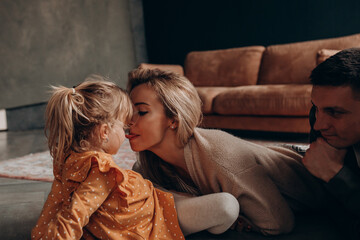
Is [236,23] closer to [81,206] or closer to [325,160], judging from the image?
[325,160]

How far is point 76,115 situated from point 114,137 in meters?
0.14

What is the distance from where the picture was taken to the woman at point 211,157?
44.1 inches

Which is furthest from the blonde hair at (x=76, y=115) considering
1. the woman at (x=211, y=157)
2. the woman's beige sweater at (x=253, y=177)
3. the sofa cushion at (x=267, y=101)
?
the sofa cushion at (x=267, y=101)

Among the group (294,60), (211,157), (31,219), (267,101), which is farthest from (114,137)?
(294,60)

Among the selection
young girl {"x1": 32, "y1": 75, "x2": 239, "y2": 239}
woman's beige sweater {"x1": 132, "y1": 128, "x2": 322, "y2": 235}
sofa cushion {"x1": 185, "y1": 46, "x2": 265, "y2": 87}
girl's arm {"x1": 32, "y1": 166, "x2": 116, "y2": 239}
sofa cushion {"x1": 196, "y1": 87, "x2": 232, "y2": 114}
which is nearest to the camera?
girl's arm {"x1": 32, "y1": 166, "x2": 116, "y2": 239}

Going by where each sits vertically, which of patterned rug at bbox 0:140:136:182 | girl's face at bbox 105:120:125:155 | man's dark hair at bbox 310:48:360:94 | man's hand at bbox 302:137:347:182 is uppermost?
man's dark hair at bbox 310:48:360:94

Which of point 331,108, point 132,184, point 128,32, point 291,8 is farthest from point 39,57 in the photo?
point 331,108

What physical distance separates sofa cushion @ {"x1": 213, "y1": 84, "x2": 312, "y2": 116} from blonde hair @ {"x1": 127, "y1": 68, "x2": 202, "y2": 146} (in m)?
1.70

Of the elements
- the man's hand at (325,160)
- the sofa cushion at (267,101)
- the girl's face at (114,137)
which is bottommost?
the sofa cushion at (267,101)

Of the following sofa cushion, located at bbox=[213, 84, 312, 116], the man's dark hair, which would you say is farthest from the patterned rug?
the man's dark hair

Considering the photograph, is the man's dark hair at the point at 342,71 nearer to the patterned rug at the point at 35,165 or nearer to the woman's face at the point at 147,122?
the woman's face at the point at 147,122

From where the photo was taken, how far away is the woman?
1121mm

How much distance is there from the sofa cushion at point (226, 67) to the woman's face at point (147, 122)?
2724mm

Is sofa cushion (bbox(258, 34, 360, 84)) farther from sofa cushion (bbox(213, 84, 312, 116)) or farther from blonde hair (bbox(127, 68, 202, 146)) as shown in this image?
blonde hair (bbox(127, 68, 202, 146))
